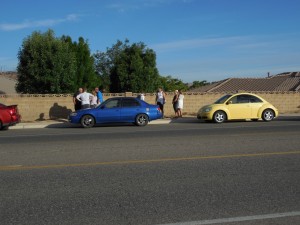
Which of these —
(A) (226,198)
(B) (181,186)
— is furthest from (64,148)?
(A) (226,198)

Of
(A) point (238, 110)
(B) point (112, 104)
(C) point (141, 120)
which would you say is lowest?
(C) point (141, 120)

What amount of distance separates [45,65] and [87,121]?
10221mm

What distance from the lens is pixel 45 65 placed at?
90.9ft

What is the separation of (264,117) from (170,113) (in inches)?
258

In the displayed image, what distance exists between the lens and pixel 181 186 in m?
6.89

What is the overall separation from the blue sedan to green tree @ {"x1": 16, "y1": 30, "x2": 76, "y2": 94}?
29.5 ft

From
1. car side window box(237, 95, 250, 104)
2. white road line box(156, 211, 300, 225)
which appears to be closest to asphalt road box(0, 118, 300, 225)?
white road line box(156, 211, 300, 225)

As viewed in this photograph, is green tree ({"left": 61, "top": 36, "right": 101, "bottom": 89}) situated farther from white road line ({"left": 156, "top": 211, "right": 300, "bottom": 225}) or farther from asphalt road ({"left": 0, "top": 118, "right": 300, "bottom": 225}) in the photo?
white road line ({"left": 156, "top": 211, "right": 300, "bottom": 225})

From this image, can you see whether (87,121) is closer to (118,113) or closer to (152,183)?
(118,113)

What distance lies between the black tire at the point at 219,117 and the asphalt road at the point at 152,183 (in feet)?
26.6

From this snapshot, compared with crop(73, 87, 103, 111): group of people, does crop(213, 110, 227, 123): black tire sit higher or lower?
lower

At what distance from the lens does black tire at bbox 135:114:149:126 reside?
19.4 m

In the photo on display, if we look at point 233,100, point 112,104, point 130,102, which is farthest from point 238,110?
point 112,104

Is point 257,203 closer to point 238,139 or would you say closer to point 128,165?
point 128,165
